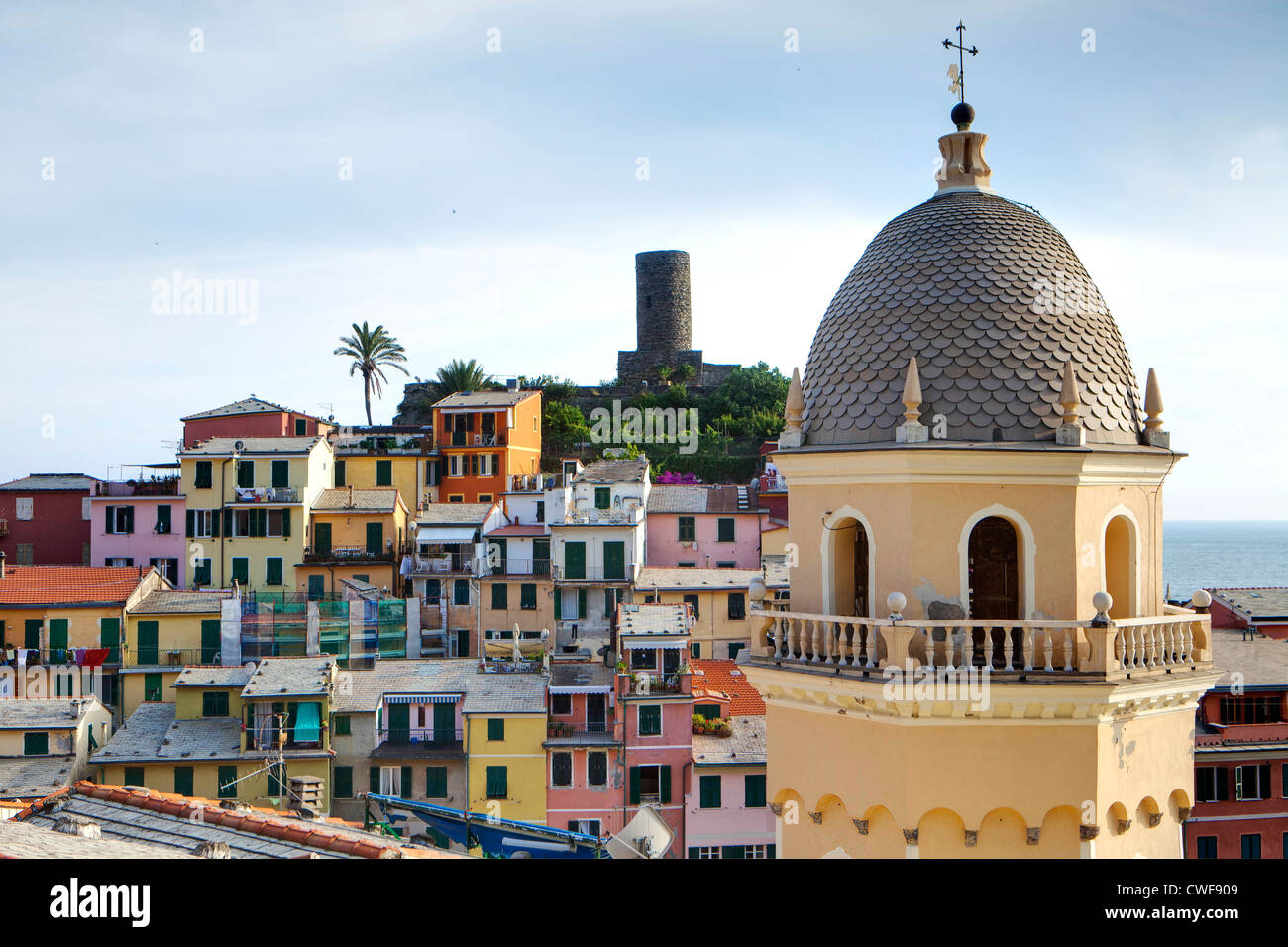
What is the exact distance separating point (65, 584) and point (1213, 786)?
48381 millimetres

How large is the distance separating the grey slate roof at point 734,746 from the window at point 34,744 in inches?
947

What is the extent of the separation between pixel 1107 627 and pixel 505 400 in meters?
60.1

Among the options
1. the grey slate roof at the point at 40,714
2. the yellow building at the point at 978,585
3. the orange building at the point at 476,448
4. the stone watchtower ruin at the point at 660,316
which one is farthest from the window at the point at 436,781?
the stone watchtower ruin at the point at 660,316

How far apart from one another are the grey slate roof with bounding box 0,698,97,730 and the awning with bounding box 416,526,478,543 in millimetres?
18136

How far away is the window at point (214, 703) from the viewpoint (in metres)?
44.2

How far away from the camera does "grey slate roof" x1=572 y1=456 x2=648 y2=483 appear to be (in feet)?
190

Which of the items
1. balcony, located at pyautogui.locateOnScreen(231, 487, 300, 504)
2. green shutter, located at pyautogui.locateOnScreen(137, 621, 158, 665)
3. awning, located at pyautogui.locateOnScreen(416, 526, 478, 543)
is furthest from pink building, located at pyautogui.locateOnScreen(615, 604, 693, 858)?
balcony, located at pyautogui.locateOnScreen(231, 487, 300, 504)

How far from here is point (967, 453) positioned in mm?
11305

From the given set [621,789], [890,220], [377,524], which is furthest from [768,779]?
[377,524]

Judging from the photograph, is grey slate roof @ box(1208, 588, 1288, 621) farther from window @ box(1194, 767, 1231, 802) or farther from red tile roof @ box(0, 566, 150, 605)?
red tile roof @ box(0, 566, 150, 605)

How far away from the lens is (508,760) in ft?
138

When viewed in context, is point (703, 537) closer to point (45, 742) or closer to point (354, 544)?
point (354, 544)
